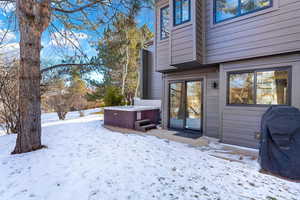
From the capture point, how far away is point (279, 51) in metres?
3.12

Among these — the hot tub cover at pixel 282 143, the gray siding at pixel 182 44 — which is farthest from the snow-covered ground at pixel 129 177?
the gray siding at pixel 182 44

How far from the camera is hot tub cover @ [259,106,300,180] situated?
228 cm

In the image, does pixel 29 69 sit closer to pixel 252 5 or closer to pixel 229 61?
pixel 229 61

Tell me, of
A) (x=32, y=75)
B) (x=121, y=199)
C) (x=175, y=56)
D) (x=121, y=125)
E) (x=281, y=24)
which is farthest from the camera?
(x=121, y=125)

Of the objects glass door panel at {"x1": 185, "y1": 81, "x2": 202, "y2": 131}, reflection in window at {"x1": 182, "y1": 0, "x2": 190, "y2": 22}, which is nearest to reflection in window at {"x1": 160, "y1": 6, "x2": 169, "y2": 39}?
reflection in window at {"x1": 182, "y1": 0, "x2": 190, "y2": 22}

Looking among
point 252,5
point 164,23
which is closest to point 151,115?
point 164,23

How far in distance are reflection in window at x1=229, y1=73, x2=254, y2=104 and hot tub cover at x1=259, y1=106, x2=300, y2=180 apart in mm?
1269

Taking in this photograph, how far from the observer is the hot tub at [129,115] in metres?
5.35

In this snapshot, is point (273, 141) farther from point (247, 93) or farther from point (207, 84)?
point (207, 84)

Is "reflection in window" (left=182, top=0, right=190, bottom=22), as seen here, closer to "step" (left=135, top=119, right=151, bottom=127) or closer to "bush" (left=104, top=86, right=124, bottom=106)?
"step" (left=135, top=119, right=151, bottom=127)

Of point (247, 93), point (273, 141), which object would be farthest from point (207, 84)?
point (273, 141)

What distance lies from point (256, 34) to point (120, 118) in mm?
4977

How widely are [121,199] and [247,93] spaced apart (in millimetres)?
3759

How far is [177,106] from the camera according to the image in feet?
17.6
